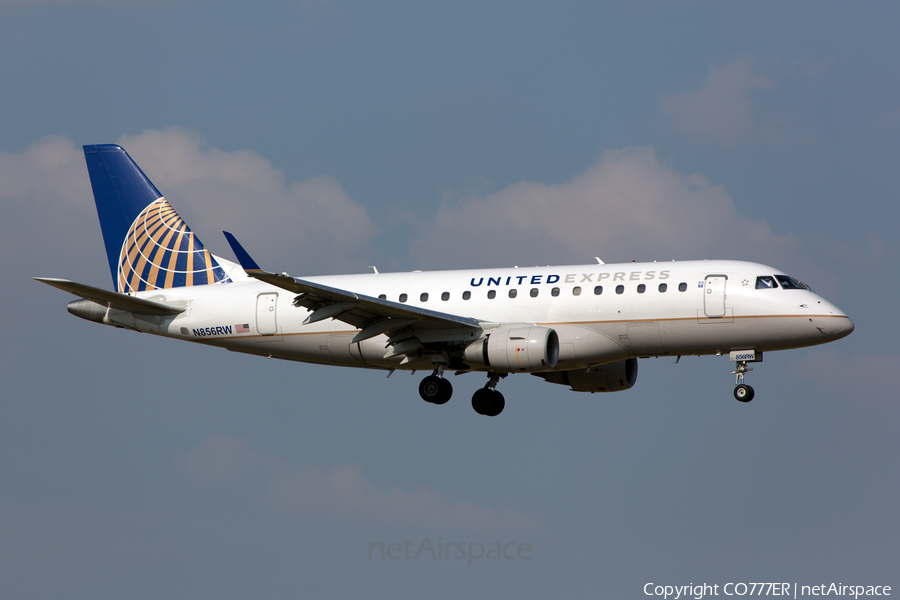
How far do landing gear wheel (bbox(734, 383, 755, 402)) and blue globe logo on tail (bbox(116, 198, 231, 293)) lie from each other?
19005mm

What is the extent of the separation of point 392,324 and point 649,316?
8198mm

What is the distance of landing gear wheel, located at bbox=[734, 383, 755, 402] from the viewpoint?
33812mm

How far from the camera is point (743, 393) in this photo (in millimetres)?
33906

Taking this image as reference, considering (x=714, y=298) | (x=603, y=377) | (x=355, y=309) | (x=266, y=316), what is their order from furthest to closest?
(x=603, y=377)
(x=266, y=316)
(x=355, y=309)
(x=714, y=298)

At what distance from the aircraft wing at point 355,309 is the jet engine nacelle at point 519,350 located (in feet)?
3.01

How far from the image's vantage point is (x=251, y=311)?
1505 inches

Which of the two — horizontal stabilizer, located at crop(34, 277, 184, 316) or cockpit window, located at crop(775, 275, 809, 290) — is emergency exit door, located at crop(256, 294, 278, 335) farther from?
cockpit window, located at crop(775, 275, 809, 290)

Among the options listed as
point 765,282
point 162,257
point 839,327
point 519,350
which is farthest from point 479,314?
point 162,257

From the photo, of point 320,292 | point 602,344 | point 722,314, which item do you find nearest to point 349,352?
point 320,292

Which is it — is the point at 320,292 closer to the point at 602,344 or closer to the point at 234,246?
the point at 234,246

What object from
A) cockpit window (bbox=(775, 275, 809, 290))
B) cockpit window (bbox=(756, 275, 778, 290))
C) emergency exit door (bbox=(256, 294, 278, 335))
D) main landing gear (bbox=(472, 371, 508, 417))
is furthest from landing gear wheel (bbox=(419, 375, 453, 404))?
cockpit window (bbox=(775, 275, 809, 290))

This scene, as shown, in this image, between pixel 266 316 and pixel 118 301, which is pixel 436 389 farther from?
pixel 118 301

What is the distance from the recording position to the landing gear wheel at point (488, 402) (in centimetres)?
3926

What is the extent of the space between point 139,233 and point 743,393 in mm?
23609
